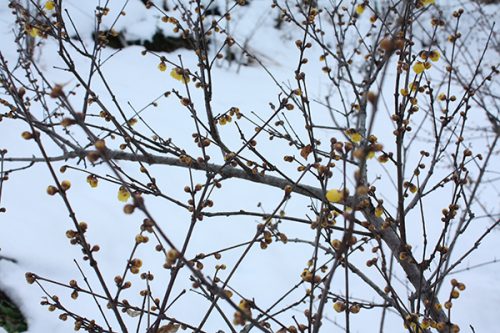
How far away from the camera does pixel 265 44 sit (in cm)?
920

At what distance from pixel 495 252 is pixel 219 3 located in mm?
7447

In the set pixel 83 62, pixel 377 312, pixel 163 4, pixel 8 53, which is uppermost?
pixel 163 4

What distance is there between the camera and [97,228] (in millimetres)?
3369

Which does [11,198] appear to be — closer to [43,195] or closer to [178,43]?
[43,195]

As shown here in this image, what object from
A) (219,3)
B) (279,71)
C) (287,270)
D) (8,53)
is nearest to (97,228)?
(287,270)

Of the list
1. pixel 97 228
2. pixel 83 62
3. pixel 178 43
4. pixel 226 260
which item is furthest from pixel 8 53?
pixel 226 260

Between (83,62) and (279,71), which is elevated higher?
(279,71)

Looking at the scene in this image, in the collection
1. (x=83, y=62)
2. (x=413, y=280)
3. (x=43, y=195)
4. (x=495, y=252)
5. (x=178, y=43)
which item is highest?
(x=178, y=43)

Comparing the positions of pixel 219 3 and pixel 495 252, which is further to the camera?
pixel 219 3

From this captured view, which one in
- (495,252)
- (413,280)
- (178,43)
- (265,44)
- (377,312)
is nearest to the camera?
(413,280)

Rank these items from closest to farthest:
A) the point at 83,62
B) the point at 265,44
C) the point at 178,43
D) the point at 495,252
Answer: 1. the point at 495,252
2. the point at 83,62
3. the point at 178,43
4. the point at 265,44

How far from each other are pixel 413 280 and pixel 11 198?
3307mm

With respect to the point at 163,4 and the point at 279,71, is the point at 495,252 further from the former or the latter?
the point at 163,4

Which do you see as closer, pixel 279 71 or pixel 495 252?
pixel 495 252
